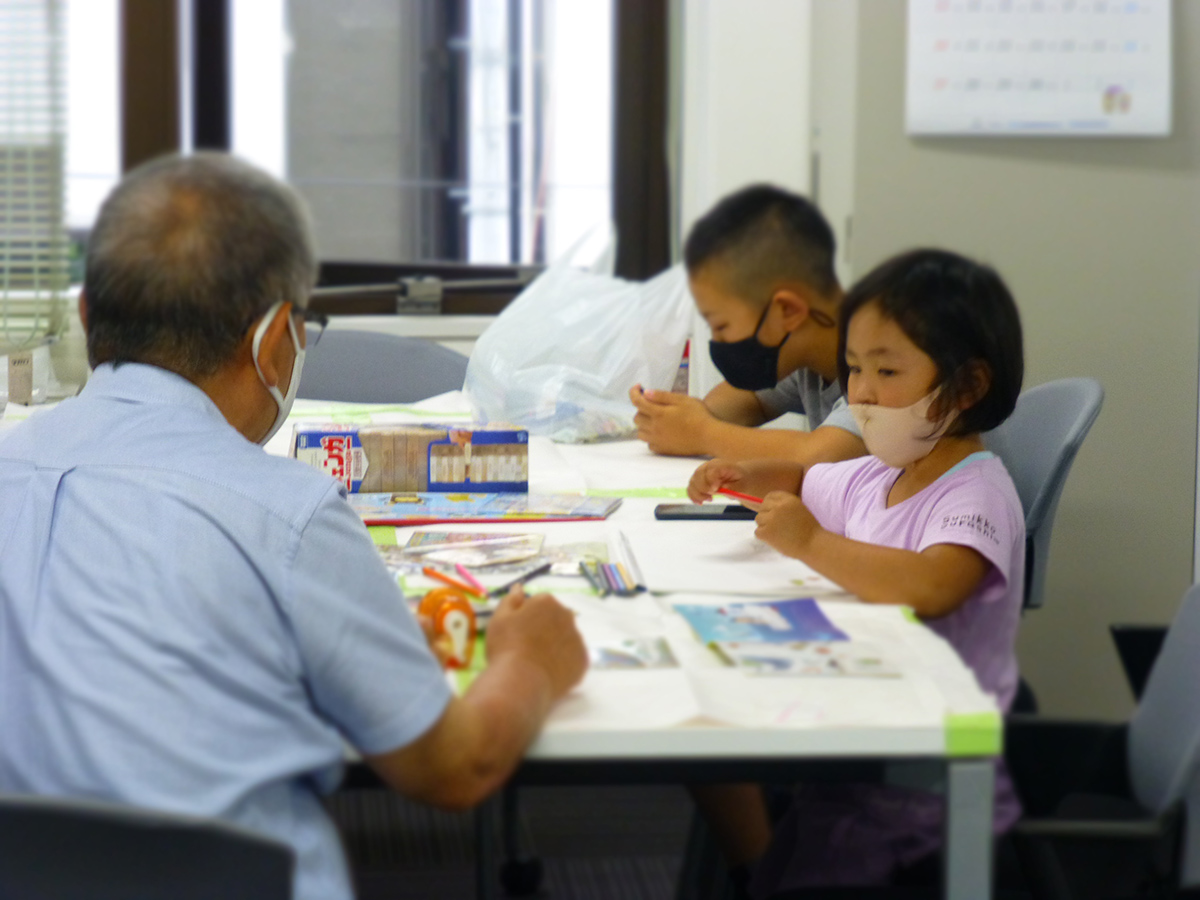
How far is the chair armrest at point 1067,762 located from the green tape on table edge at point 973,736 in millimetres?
264

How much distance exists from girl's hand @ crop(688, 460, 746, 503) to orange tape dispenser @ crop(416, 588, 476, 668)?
0.60m

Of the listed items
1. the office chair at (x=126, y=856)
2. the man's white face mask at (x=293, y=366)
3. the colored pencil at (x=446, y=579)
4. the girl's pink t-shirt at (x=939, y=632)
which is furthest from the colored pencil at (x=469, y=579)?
the office chair at (x=126, y=856)

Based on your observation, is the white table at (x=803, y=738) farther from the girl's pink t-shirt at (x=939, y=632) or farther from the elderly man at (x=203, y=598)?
the girl's pink t-shirt at (x=939, y=632)

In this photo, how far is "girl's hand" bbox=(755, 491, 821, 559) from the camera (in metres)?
1.18

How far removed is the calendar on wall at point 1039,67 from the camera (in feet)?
7.32

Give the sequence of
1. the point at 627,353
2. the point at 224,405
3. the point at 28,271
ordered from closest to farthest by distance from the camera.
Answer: the point at 224,405 → the point at 627,353 → the point at 28,271

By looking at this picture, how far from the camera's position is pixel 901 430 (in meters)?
1.29

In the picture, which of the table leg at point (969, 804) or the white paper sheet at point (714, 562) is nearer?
the table leg at point (969, 804)

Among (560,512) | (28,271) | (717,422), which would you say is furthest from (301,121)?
(560,512)

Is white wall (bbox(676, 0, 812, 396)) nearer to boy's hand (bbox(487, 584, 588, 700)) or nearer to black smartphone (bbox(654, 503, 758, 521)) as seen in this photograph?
black smartphone (bbox(654, 503, 758, 521))

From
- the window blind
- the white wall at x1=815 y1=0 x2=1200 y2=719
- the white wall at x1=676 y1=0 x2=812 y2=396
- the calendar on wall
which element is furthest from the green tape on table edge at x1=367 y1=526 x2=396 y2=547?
the white wall at x1=676 y1=0 x2=812 y2=396

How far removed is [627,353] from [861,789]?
1.07 m

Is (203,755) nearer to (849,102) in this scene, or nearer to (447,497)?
(447,497)

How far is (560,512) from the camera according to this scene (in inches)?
56.9
